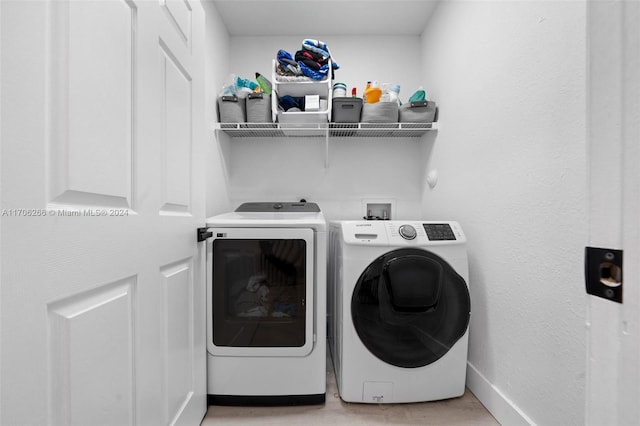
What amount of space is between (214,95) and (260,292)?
1312 mm

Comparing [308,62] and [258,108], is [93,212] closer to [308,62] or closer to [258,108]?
[258,108]

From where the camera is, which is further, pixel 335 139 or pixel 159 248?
pixel 335 139

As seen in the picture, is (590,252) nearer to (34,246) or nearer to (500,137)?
(34,246)

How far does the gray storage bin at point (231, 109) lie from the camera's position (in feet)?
6.03

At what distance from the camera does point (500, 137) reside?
1.28 m

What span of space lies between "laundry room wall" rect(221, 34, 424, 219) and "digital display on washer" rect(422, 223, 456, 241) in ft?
2.45

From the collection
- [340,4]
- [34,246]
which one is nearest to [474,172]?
[340,4]

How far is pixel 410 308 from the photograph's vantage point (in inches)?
53.9

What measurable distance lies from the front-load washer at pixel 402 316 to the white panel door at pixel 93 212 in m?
0.76

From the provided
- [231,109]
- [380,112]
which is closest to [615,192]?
[380,112]

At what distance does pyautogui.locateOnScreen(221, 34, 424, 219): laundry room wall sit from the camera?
7.25ft

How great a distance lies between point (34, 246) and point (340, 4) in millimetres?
2103

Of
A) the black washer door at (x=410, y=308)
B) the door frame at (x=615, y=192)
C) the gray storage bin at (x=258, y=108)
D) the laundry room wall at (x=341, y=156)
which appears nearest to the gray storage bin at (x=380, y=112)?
the laundry room wall at (x=341, y=156)

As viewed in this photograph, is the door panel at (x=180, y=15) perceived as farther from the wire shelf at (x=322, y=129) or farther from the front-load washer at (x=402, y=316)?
the front-load washer at (x=402, y=316)
